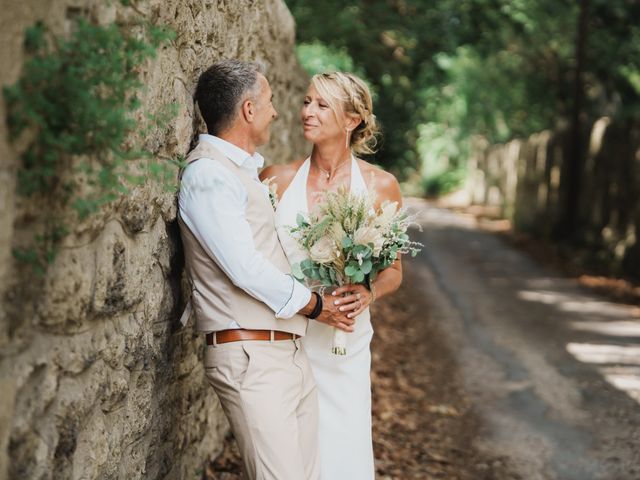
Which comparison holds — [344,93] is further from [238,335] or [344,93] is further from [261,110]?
→ [238,335]

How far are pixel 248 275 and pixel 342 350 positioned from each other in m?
0.99

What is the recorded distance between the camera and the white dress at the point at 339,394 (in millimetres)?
3688

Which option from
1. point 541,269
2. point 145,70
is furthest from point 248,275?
point 541,269

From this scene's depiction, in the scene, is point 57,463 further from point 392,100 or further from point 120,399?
point 392,100

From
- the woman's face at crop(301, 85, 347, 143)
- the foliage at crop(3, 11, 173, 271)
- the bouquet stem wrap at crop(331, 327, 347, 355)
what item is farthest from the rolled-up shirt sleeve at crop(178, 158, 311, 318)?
the woman's face at crop(301, 85, 347, 143)

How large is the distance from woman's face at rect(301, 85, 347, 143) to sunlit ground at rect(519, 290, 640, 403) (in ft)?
13.7

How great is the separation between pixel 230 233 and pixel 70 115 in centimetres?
91

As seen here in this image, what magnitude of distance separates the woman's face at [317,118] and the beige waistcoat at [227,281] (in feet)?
2.71

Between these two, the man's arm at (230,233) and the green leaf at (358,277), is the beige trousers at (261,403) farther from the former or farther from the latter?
the green leaf at (358,277)

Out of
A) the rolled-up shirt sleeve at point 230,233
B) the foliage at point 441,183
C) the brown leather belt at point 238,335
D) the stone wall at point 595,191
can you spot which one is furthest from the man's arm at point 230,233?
the foliage at point 441,183

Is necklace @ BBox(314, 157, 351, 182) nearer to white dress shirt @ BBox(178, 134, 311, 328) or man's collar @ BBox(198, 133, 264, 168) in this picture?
man's collar @ BBox(198, 133, 264, 168)

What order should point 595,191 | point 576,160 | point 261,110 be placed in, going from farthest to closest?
point 576,160
point 595,191
point 261,110

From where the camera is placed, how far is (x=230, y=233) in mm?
2760

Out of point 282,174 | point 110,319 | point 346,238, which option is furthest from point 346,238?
point 110,319
